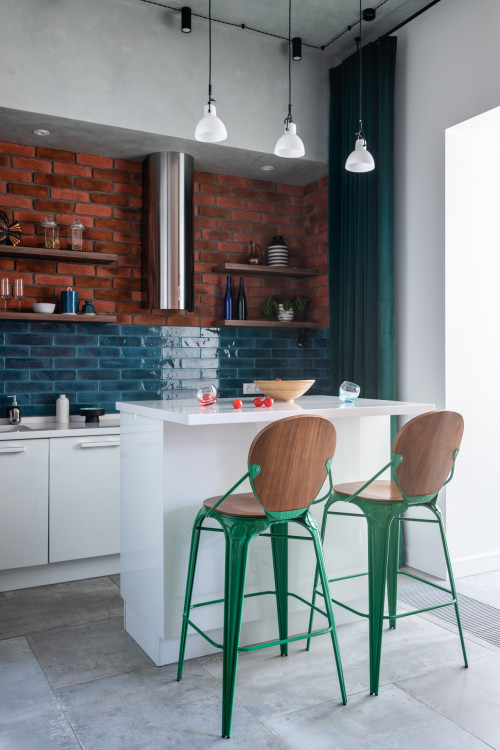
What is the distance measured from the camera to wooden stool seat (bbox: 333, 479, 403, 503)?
243 cm

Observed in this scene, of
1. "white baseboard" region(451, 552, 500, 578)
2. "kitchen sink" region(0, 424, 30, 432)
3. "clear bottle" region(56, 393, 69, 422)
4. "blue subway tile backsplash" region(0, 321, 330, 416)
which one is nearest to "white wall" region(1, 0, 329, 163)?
"blue subway tile backsplash" region(0, 321, 330, 416)

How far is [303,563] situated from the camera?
2840 millimetres

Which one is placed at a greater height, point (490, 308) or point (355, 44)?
point (355, 44)

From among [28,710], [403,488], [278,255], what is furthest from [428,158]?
[28,710]

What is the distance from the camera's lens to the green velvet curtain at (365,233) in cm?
393

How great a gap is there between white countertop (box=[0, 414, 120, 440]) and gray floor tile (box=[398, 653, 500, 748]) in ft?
6.94

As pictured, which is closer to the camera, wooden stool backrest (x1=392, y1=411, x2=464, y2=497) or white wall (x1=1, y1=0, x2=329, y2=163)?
wooden stool backrest (x1=392, y1=411, x2=464, y2=497)

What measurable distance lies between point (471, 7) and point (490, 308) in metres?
1.62

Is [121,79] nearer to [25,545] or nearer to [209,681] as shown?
[25,545]

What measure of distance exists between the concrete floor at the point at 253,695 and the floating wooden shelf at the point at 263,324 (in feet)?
7.29

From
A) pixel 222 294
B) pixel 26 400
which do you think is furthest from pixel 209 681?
pixel 222 294

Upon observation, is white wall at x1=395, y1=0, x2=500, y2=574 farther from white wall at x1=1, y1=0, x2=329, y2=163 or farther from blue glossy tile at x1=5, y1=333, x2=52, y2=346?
blue glossy tile at x1=5, y1=333, x2=52, y2=346

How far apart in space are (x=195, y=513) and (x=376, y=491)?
72cm

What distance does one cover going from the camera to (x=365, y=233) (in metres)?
4.06
